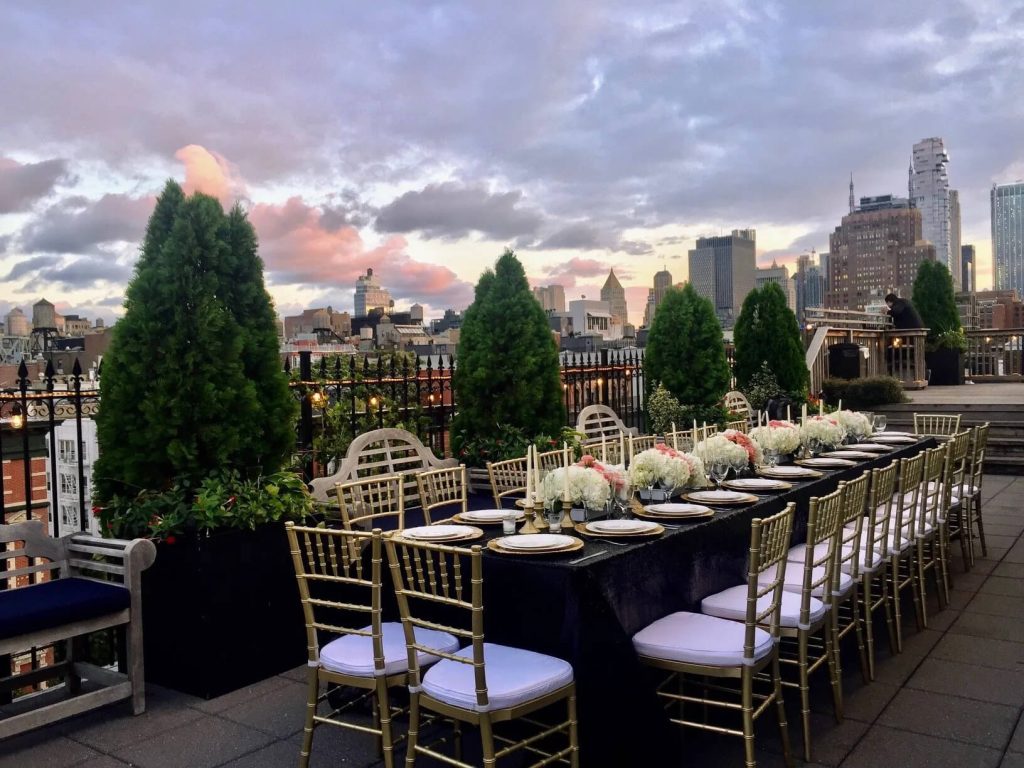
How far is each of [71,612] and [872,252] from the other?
368 feet

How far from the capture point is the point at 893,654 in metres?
4.34

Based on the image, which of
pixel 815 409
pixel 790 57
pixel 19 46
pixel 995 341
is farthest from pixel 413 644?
pixel 995 341

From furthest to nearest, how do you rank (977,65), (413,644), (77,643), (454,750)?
(977,65) → (77,643) → (454,750) → (413,644)

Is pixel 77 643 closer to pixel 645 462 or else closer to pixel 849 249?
pixel 645 462

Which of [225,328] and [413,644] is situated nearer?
[413,644]

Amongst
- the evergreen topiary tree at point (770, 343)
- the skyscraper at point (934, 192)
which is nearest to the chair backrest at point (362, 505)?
the evergreen topiary tree at point (770, 343)

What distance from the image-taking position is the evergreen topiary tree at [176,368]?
161 inches

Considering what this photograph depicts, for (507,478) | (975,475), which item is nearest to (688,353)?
(975,475)

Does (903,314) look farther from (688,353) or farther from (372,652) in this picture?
(372,652)

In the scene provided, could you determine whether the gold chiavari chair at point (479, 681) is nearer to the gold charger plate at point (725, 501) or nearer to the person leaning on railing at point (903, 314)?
the gold charger plate at point (725, 501)

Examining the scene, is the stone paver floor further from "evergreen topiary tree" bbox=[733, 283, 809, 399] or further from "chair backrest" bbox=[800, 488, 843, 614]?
"evergreen topiary tree" bbox=[733, 283, 809, 399]

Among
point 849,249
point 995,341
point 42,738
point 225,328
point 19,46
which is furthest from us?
point 849,249

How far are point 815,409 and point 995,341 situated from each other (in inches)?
417

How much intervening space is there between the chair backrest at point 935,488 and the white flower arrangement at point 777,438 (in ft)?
2.95
